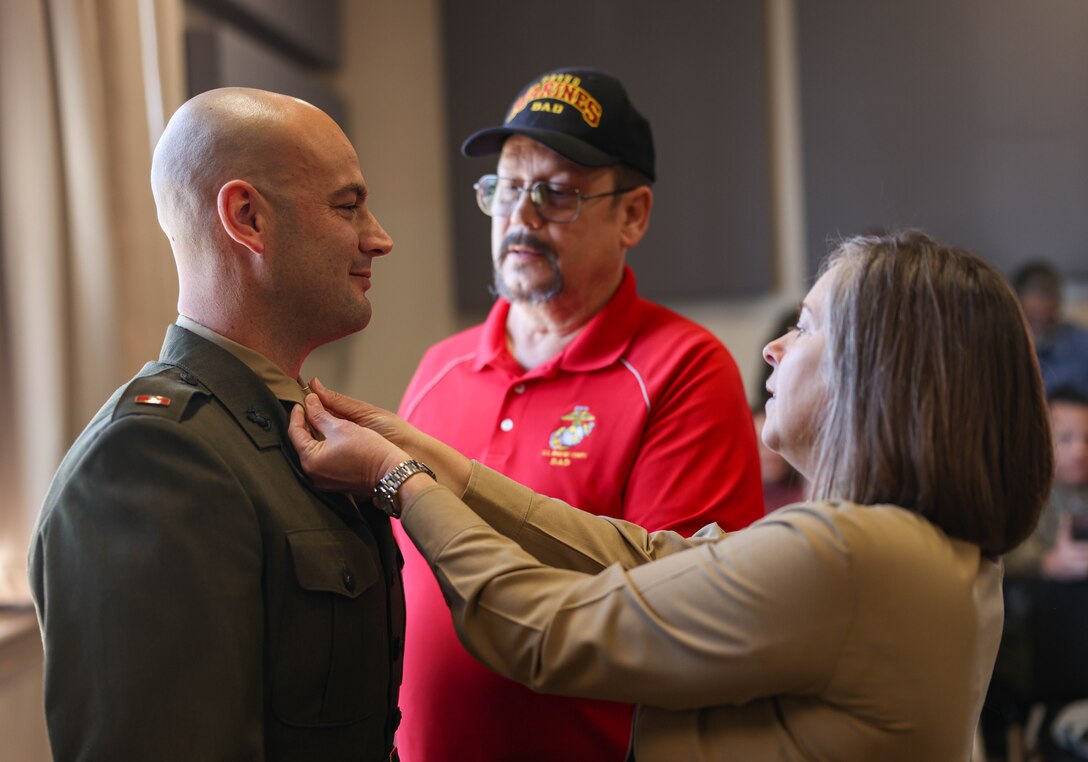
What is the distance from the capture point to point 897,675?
3.69ft

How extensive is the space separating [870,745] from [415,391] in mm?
1158

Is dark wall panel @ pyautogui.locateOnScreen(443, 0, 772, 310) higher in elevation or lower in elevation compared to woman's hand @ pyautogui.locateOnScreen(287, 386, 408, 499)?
higher

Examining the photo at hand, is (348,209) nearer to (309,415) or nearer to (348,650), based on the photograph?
(309,415)

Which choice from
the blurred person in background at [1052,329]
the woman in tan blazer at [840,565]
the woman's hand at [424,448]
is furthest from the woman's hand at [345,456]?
the blurred person in background at [1052,329]

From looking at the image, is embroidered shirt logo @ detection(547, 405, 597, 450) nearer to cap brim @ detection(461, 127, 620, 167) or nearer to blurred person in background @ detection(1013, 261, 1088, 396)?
cap brim @ detection(461, 127, 620, 167)

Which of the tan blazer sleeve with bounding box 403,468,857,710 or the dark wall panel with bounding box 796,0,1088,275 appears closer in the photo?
the tan blazer sleeve with bounding box 403,468,857,710

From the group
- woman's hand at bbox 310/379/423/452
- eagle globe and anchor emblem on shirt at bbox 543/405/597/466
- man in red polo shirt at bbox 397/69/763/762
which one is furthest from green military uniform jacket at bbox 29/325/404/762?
eagle globe and anchor emblem on shirt at bbox 543/405/597/466

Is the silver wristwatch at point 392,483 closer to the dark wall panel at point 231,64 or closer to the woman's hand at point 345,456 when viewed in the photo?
the woman's hand at point 345,456

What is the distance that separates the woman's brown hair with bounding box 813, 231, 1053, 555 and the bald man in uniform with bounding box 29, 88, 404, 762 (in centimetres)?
61

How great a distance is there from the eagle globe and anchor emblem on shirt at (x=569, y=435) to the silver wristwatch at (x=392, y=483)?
1.65ft

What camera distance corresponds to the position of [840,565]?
1105mm

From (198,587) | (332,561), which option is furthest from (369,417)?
(198,587)

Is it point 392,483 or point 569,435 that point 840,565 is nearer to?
point 392,483

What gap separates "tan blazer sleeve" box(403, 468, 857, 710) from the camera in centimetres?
111
